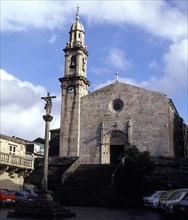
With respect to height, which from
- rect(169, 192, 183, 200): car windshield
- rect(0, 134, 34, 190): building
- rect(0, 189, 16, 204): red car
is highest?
rect(0, 134, 34, 190): building

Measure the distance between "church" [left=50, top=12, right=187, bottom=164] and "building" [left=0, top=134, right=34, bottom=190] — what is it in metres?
8.11

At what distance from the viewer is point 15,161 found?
30953 millimetres

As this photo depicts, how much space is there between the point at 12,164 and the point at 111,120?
555 inches

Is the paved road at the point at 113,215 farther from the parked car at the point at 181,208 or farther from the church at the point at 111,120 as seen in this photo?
the church at the point at 111,120

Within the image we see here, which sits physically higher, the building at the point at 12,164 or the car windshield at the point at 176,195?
the building at the point at 12,164

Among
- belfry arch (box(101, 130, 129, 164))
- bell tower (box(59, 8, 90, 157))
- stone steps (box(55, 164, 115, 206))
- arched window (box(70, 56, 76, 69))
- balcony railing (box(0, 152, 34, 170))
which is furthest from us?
arched window (box(70, 56, 76, 69))

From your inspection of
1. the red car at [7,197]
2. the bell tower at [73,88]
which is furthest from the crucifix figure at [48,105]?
the bell tower at [73,88]

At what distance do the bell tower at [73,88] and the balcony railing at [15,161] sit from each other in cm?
880

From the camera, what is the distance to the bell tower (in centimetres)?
4197

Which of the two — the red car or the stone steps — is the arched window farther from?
the red car

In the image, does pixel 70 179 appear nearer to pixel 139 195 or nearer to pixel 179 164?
pixel 139 195

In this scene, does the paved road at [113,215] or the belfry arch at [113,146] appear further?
the belfry arch at [113,146]

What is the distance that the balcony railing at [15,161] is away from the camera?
96.0ft

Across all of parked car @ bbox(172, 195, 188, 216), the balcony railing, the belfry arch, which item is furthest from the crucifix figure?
the belfry arch
